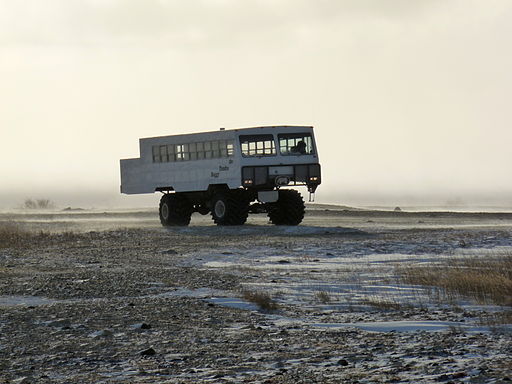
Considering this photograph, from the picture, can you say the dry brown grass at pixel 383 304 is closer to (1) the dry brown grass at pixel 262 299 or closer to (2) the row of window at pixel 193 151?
(1) the dry brown grass at pixel 262 299

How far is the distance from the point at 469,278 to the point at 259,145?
1809 centimetres

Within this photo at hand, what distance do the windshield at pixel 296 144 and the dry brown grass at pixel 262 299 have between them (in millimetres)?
18501

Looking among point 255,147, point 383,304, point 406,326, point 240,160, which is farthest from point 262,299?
point 255,147

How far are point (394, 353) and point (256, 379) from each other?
1.60 m

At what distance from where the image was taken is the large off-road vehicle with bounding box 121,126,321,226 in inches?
1252

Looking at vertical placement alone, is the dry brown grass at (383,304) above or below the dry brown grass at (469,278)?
below

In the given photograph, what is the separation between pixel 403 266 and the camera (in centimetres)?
1797

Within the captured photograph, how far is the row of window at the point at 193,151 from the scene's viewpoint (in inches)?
1266

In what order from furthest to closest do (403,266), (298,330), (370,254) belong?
(370,254) < (403,266) < (298,330)

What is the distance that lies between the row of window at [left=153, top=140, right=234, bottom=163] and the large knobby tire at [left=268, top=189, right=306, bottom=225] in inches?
103

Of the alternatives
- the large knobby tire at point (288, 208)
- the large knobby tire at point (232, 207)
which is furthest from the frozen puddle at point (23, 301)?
the large knobby tire at point (288, 208)

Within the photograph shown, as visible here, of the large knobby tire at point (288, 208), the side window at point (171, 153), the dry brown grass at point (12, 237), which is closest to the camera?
the dry brown grass at point (12, 237)

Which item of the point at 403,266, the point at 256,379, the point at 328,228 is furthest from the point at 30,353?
the point at 328,228

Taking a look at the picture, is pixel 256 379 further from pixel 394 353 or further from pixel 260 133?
pixel 260 133
